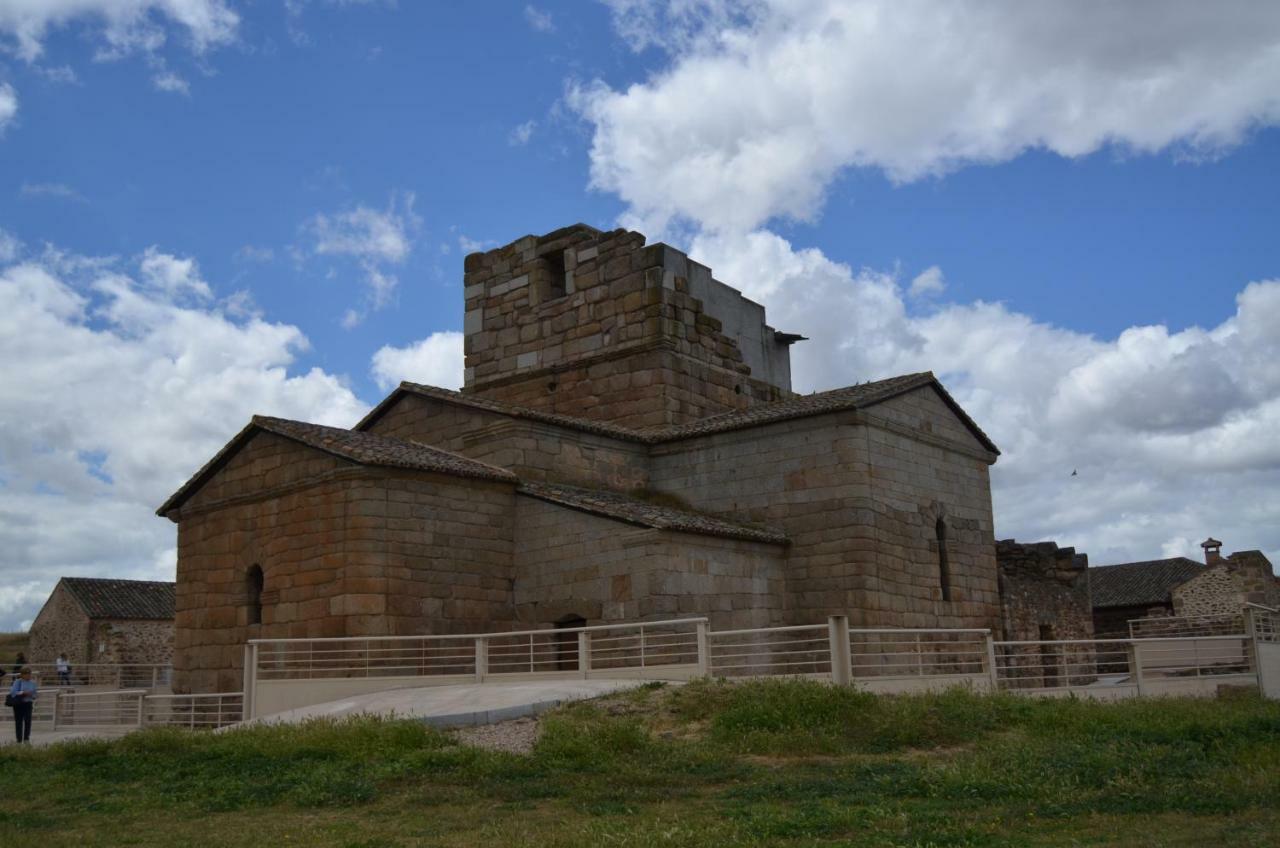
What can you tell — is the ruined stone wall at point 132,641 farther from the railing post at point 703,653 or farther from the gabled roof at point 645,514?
the railing post at point 703,653

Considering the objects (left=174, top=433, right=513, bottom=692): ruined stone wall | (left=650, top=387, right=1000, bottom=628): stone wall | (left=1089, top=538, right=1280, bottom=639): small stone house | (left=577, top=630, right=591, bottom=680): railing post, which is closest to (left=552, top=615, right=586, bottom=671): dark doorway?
(left=174, top=433, right=513, bottom=692): ruined stone wall

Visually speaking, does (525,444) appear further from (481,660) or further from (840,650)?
(840,650)

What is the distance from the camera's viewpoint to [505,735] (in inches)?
465

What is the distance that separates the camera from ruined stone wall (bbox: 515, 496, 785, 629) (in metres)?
17.3

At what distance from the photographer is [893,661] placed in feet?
63.5

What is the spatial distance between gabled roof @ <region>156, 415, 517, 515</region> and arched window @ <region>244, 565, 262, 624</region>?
206 cm

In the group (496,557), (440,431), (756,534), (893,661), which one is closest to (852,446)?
(756,534)

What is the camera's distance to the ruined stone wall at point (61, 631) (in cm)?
3728

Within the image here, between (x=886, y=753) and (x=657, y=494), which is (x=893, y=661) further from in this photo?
(x=886, y=753)

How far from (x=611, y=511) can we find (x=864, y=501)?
431 cm

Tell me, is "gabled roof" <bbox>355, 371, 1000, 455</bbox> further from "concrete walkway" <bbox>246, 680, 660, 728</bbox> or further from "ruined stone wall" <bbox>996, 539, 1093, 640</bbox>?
"concrete walkway" <bbox>246, 680, 660, 728</bbox>

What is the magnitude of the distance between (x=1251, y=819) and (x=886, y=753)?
3533 millimetres

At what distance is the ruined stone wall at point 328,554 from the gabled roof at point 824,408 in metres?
4.06

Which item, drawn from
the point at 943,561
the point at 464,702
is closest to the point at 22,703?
the point at 464,702
